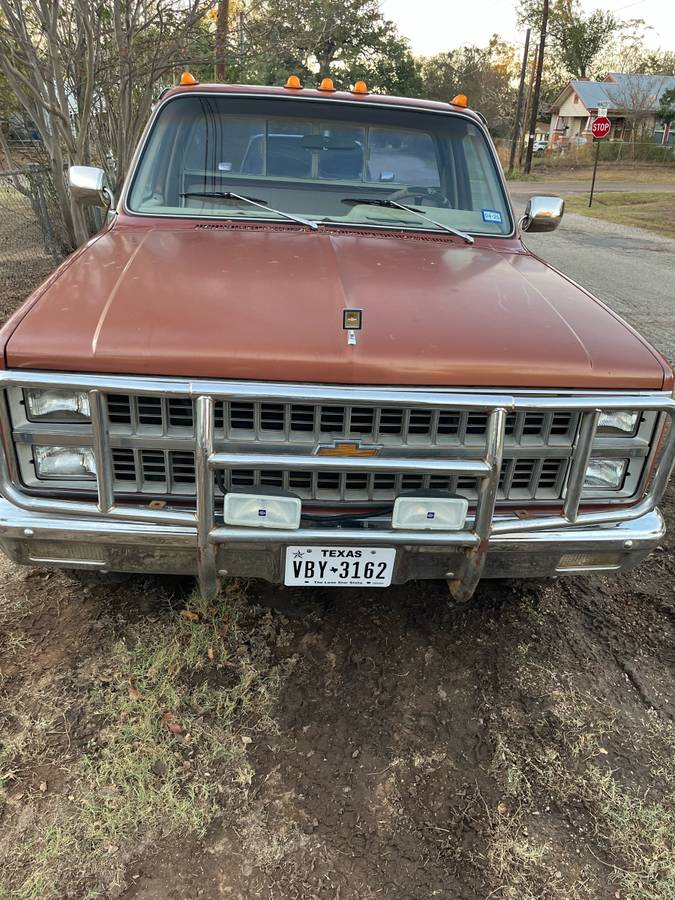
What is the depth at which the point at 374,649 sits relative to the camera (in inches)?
116

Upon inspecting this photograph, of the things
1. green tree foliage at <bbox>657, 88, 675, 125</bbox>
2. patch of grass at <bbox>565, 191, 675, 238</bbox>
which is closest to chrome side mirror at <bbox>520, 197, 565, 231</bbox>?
patch of grass at <bbox>565, 191, 675, 238</bbox>

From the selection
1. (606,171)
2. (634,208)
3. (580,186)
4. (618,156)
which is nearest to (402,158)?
(634,208)

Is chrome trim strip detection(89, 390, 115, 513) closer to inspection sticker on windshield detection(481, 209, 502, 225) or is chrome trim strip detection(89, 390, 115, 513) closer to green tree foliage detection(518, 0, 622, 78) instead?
inspection sticker on windshield detection(481, 209, 502, 225)

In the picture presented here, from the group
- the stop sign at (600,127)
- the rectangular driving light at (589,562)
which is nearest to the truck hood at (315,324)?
the rectangular driving light at (589,562)

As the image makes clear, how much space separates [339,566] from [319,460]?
45cm

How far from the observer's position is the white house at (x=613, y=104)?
1869 inches

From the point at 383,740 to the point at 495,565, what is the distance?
76cm

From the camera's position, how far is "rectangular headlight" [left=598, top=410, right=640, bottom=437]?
2.40m

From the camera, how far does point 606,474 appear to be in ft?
8.29

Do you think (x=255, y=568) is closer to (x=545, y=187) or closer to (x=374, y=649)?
(x=374, y=649)

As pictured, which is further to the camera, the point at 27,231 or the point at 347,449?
the point at 27,231

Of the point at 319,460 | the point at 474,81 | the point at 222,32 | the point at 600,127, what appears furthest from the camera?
the point at 474,81

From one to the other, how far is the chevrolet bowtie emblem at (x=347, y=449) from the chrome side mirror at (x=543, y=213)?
2385 millimetres

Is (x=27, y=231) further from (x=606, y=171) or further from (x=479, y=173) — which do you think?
(x=606, y=171)
